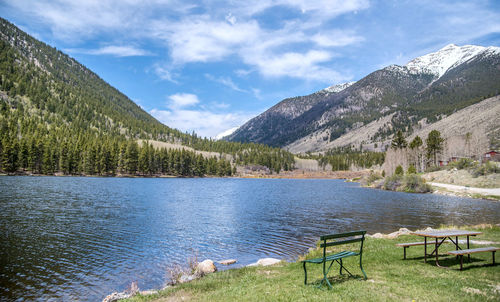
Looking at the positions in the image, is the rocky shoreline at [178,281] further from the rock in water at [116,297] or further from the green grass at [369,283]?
the green grass at [369,283]

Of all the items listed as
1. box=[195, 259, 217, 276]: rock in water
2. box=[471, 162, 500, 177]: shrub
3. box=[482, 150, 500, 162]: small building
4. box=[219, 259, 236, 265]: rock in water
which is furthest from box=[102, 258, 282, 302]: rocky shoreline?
box=[482, 150, 500, 162]: small building

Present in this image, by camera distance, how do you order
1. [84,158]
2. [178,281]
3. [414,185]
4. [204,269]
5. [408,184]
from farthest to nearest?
[84,158], [408,184], [414,185], [204,269], [178,281]

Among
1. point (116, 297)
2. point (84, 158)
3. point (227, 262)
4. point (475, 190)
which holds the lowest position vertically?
point (227, 262)

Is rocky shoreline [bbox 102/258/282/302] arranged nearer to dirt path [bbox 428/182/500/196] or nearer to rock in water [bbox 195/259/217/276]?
rock in water [bbox 195/259/217/276]

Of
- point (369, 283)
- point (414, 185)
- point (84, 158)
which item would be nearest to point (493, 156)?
point (414, 185)

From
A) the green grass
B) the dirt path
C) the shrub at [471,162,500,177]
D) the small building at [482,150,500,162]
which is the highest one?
the small building at [482,150,500,162]

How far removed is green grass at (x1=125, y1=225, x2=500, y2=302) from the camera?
352 inches

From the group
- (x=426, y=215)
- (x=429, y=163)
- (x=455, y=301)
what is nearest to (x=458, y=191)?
Result: (x=426, y=215)

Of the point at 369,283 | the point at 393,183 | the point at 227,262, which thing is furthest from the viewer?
the point at 393,183

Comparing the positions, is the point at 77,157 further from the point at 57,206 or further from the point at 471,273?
the point at 471,273

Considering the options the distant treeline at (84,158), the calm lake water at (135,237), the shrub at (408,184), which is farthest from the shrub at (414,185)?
the distant treeline at (84,158)

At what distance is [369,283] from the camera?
33.6 ft

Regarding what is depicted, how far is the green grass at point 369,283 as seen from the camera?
8.95 m

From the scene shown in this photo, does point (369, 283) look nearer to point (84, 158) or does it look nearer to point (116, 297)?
point (116, 297)
